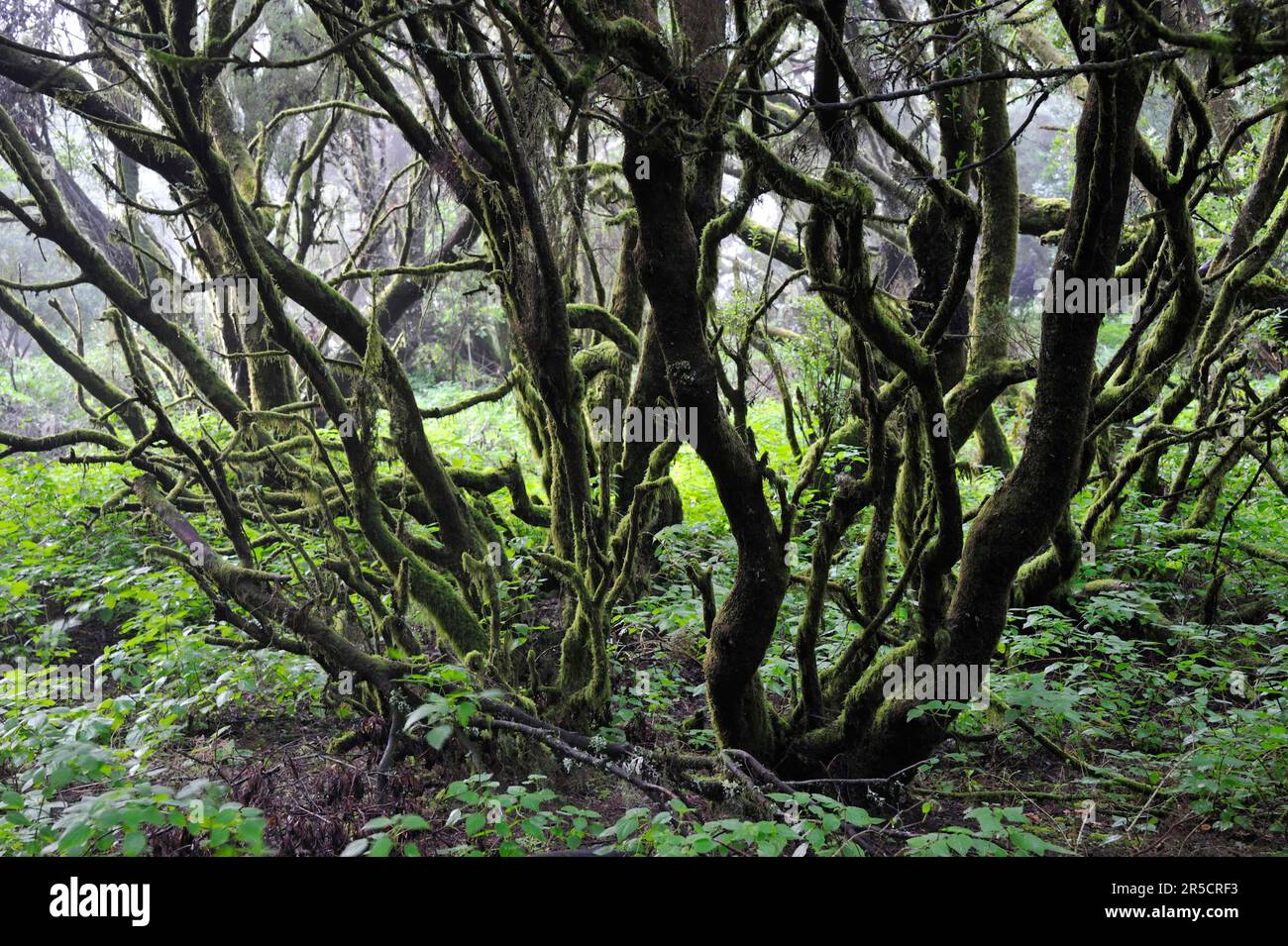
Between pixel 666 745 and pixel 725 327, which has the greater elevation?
pixel 725 327

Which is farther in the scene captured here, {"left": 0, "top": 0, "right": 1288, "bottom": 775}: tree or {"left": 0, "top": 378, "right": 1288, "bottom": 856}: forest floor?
{"left": 0, "top": 0, "right": 1288, "bottom": 775}: tree

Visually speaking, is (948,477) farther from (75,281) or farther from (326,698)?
(75,281)

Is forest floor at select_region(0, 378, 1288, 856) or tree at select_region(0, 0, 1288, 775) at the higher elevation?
tree at select_region(0, 0, 1288, 775)

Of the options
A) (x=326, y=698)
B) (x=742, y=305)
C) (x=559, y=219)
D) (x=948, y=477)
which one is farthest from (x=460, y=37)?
(x=326, y=698)

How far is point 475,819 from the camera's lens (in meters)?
2.70

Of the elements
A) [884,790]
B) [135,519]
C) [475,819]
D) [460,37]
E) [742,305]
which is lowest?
[884,790]

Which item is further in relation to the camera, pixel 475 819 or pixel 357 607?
pixel 357 607

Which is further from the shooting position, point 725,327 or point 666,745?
point 725,327

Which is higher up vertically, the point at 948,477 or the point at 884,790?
the point at 948,477

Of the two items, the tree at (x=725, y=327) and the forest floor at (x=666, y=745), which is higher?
the tree at (x=725, y=327)

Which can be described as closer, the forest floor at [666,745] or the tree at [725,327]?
the forest floor at [666,745]
